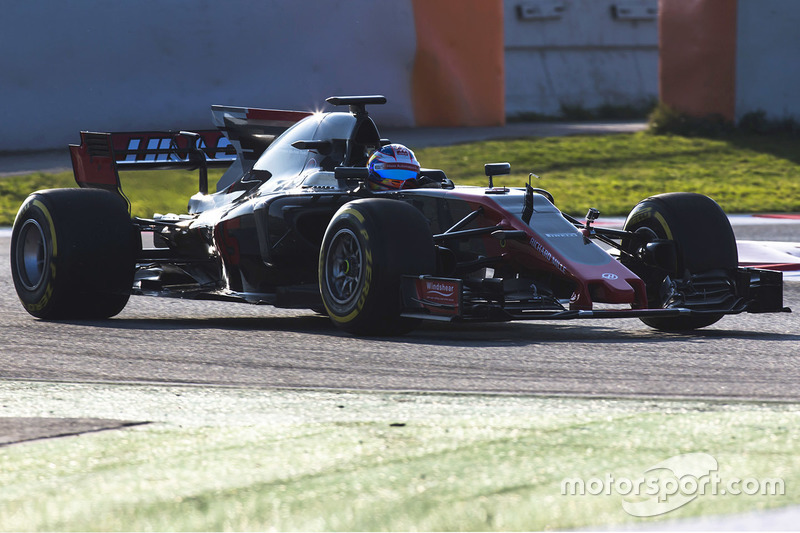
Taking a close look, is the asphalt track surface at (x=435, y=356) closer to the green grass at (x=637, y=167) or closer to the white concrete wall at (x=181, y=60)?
the green grass at (x=637, y=167)

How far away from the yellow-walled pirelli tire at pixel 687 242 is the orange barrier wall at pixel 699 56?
59.6ft

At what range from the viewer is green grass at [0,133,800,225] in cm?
1956

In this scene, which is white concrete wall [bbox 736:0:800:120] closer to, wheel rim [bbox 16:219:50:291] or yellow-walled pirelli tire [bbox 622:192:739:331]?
yellow-walled pirelli tire [bbox 622:192:739:331]

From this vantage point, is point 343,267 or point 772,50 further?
point 772,50

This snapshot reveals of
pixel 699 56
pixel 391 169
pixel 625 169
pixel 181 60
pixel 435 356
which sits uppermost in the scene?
pixel 181 60

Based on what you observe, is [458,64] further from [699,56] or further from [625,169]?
[625,169]

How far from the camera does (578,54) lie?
37.1 meters

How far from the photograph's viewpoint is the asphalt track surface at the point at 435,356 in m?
5.63

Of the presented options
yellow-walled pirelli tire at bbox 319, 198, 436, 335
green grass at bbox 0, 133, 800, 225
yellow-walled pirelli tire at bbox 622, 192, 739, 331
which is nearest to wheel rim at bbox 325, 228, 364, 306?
yellow-walled pirelli tire at bbox 319, 198, 436, 335

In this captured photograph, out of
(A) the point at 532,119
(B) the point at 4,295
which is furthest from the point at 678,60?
(B) the point at 4,295

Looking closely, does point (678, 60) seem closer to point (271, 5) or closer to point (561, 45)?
point (271, 5)

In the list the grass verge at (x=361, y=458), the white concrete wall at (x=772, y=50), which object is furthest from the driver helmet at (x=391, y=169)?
the white concrete wall at (x=772, y=50)

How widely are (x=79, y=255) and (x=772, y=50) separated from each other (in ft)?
63.6

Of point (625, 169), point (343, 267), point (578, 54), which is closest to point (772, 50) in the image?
point (625, 169)
